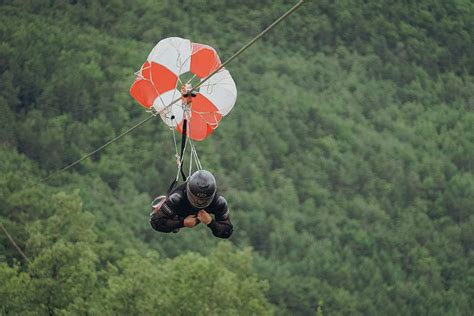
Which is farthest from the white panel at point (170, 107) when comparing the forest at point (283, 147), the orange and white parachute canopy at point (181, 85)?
the forest at point (283, 147)

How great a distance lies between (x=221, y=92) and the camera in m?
17.2

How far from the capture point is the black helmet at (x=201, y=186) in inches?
566

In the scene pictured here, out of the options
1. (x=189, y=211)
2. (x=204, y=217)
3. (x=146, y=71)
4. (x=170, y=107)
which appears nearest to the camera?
(x=204, y=217)

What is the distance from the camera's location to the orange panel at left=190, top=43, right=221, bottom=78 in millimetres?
17125

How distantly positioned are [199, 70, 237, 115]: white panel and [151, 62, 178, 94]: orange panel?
40 centimetres

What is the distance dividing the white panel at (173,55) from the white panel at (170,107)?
1.02 ft

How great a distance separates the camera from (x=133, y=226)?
69.8 meters

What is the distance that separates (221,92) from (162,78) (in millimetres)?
793

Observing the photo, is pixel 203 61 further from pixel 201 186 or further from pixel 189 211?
pixel 201 186

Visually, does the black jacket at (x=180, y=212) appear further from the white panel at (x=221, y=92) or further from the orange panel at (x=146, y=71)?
the orange panel at (x=146, y=71)

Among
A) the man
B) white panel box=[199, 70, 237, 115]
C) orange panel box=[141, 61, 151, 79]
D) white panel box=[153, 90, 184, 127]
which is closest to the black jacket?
the man

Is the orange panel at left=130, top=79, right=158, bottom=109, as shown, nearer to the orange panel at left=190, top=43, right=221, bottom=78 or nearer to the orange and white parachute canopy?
the orange and white parachute canopy

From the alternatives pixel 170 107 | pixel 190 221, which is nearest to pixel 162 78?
pixel 170 107

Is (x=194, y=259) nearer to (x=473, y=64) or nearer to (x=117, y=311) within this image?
(x=117, y=311)
